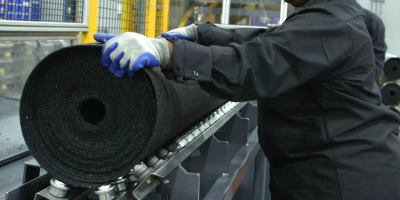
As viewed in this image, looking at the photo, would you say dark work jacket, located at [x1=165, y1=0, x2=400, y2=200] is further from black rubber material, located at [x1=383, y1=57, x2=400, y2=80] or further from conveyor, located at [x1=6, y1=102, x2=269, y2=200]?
black rubber material, located at [x1=383, y1=57, x2=400, y2=80]

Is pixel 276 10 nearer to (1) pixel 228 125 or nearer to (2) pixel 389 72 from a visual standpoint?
(2) pixel 389 72

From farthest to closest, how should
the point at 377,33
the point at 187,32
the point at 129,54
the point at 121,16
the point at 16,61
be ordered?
the point at 121,16, the point at 377,33, the point at 16,61, the point at 187,32, the point at 129,54

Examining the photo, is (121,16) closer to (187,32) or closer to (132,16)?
(132,16)

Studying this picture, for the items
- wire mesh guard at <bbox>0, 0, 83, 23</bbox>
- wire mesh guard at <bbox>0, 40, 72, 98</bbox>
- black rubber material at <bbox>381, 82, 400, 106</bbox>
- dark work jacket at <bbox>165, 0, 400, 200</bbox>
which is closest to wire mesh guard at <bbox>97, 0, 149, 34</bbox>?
wire mesh guard at <bbox>0, 0, 83, 23</bbox>

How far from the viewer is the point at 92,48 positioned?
0.89 m

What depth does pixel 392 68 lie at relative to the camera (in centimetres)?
421

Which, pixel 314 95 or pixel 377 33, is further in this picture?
pixel 377 33

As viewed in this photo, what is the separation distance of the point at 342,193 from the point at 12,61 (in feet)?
5.51

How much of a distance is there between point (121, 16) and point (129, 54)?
2459mm

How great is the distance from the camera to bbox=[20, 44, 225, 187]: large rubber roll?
903mm

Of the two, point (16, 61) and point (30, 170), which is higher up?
point (16, 61)

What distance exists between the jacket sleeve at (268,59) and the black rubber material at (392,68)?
3.68 m

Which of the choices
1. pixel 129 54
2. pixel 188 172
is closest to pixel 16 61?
pixel 188 172

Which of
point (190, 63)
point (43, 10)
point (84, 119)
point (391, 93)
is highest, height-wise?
point (43, 10)
